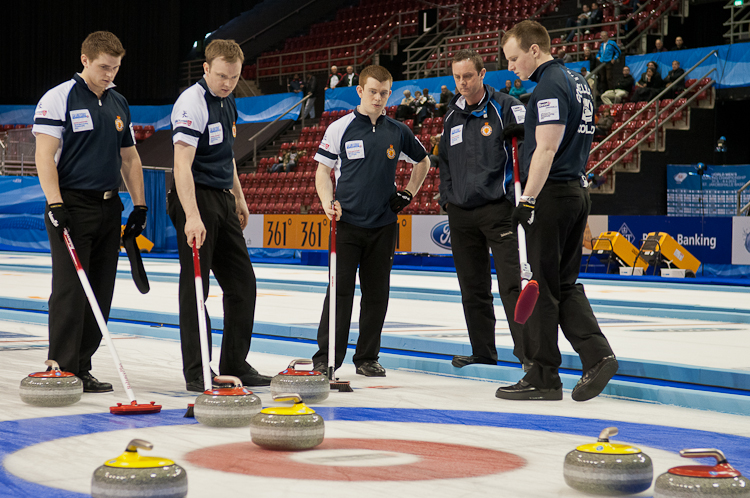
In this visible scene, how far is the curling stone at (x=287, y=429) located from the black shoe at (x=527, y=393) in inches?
58.3

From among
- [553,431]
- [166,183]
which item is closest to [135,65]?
[166,183]

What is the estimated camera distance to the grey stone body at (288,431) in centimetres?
307

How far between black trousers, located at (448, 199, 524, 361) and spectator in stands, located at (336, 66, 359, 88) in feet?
63.6

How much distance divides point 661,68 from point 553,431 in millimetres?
16195

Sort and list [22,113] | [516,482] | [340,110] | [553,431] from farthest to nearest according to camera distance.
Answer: [22,113] < [340,110] < [553,431] < [516,482]

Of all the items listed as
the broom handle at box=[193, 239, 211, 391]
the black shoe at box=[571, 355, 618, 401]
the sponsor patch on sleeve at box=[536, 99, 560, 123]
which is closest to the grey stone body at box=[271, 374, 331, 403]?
the broom handle at box=[193, 239, 211, 391]

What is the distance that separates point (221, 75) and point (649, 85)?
583 inches

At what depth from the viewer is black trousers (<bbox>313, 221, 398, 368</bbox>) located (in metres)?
5.31

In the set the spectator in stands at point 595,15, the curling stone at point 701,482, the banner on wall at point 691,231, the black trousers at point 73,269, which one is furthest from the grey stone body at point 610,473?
the spectator in stands at point 595,15

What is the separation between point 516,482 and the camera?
2.69m

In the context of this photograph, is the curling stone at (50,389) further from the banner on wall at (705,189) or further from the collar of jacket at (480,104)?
Answer: the banner on wall at (705,189)

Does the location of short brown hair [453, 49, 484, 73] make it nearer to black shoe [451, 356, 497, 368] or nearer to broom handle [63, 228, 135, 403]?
black shoe [451, 356, 497, 368]

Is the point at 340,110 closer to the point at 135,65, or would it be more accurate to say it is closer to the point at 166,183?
the point at 166,183

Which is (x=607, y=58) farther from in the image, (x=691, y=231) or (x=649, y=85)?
(x=691, y=231)
